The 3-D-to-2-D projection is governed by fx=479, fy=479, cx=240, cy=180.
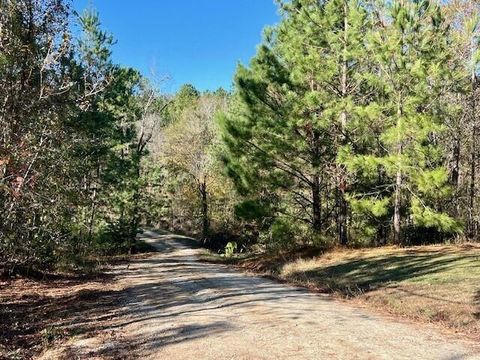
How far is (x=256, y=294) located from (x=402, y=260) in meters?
5.41

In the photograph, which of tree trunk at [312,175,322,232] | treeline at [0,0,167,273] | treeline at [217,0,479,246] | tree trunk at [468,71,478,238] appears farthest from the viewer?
tree trunk at [468,71,478,238]

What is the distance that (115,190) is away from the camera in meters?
31.1

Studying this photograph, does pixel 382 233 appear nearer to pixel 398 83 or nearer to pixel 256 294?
pixel 398 83

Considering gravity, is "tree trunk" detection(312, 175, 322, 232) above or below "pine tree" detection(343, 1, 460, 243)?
below

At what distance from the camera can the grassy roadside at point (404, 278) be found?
9.05 meters

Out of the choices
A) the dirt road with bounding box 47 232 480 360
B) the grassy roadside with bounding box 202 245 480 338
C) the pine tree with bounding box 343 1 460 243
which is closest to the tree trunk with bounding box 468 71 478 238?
the pine tree with bounding box 343 1 460 243

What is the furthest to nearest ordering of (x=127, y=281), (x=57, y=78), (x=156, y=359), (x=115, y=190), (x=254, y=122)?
1. (x=115, y=190)
2. (x=254, y=122)
3. (x=127, y=281)
4. (x=57, y=78)
5. (x=156, y=359)

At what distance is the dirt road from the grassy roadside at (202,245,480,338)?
31.2 inches

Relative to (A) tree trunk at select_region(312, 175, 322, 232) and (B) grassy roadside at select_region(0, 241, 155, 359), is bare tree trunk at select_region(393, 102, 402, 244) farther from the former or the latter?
(B) grassy roadside at select_region(0, 241, 155, 359)

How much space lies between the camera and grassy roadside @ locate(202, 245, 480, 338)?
9.05m

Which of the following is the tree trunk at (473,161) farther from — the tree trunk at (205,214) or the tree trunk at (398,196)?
the tree trunk at (205,214)

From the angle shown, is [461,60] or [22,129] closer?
[22,129]

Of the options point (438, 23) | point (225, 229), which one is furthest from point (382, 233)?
point (225, 229)

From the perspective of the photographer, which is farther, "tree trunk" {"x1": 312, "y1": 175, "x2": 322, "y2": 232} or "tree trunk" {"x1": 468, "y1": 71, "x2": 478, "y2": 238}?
"tree trunk" {"x1": 468, "y1": 71, "x2": 478, "y2": 238}
